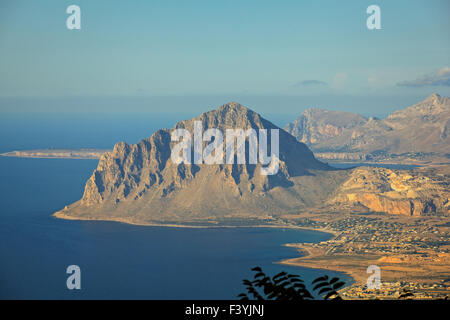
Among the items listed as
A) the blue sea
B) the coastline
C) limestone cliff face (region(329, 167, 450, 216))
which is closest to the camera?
the blue sea

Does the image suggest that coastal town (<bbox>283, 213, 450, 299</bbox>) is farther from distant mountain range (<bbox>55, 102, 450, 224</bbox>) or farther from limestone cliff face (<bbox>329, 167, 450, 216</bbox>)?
distant mountain range (<bbox>55, 102, 450, 224</bbox>)

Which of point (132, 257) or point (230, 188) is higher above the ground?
point (230, 188)

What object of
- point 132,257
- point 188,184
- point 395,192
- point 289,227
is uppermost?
point 188,184

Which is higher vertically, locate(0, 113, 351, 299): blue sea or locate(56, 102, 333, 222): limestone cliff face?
locate(56, 102, 333, 222): limestone cliff face

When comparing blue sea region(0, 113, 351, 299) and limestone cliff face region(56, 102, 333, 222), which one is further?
limestone cliff face region(56, 102, 333, 222)

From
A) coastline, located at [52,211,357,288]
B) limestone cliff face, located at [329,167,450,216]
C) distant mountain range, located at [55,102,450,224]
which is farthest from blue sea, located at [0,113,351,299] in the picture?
limestone cliff face, located at [329,167,450,216]

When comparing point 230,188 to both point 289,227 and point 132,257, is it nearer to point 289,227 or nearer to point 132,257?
point 289,227

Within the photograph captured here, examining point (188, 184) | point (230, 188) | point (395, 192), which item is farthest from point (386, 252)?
point (188, 184)
